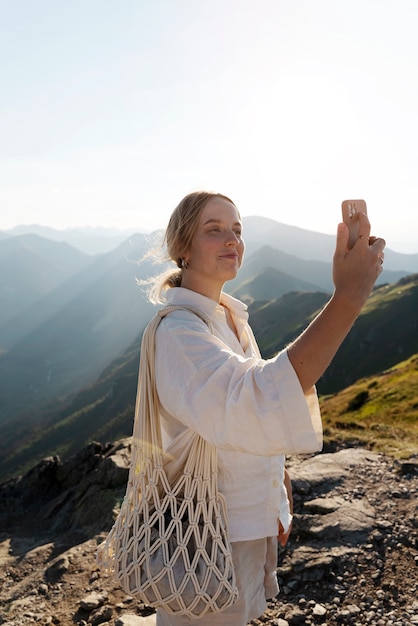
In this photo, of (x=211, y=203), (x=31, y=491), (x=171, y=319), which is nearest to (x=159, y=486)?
(x=171, y=319)

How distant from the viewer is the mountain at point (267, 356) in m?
85.1

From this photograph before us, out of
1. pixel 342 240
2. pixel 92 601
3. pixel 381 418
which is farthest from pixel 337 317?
pixel 381 418

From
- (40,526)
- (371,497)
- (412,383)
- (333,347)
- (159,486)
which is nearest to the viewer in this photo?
(333,347)

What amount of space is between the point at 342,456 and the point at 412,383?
2632 centimetres

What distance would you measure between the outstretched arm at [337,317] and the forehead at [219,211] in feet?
3.97

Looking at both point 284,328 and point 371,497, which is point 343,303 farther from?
point 284,328

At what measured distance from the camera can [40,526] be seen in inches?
480

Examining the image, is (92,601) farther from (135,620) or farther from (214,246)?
(214,246)

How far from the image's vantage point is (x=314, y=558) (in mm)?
6250

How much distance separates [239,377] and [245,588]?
182 centimetres

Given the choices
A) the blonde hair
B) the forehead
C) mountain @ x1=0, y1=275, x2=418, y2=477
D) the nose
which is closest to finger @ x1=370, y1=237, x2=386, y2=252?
the nose

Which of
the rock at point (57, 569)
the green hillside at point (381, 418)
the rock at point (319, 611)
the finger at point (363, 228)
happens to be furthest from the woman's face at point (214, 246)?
the green hillside at point (381, 418)

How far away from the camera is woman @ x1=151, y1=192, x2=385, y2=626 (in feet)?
5.99

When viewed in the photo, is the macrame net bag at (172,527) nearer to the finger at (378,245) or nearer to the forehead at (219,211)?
the forehead at (219,211)
